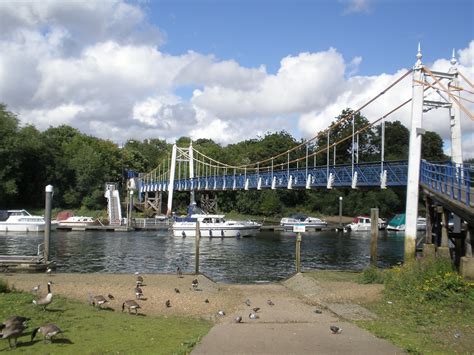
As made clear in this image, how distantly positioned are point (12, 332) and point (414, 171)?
1826 centimetres

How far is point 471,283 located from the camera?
16031 mm

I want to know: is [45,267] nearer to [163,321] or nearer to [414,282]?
[163,321]

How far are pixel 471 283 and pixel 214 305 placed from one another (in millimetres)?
7964

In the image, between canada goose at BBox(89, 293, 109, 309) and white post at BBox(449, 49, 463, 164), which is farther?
white post at BBox(449, 49, 463, 164)

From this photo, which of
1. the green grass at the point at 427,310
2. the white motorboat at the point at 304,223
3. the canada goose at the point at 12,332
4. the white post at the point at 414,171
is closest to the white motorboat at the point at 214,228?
the white motorboat at the point at 304,223

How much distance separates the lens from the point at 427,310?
14781mm

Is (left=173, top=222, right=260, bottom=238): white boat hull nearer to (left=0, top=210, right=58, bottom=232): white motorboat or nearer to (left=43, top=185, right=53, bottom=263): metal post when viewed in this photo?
(left=0, top=210, right=58, bottom=232): white motorboat

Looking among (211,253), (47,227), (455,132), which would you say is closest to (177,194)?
(211,253)

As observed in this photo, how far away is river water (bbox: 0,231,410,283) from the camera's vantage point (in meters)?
31.2

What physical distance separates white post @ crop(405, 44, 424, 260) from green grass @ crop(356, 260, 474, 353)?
13.4 ft

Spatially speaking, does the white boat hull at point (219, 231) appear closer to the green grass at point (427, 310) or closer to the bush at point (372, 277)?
the bush at point (372, 277)

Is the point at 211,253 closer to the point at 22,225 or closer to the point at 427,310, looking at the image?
the point at 427,310

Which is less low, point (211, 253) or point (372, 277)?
point (372, 277)

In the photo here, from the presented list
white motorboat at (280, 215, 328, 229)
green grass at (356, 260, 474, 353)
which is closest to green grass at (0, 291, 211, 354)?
green grass at (356, 260, 474, 353)
